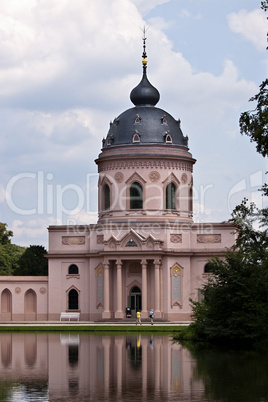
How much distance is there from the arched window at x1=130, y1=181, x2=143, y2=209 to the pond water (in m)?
30.4

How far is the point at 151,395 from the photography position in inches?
875

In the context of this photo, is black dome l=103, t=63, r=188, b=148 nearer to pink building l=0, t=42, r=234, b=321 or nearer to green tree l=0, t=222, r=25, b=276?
pink building l=0, t=42, r=234, b=321

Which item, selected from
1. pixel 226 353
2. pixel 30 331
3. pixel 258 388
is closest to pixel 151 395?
pixel 258 388

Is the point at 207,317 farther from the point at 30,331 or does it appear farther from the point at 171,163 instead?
the point at 171,163

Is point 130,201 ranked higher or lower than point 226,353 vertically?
higher

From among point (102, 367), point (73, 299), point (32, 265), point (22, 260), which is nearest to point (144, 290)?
point (73, 299)

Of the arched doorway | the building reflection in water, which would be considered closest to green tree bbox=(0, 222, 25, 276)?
the arched doorway

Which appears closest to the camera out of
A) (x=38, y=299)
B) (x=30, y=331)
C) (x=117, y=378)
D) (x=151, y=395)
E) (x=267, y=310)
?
(x=151, y=395)

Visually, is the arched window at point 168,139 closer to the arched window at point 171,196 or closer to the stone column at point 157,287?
the arched window at point 171,196

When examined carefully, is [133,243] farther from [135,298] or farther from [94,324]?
[94,324]

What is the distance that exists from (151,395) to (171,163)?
49069 millimetres

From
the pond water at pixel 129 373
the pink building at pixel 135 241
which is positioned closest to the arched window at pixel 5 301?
the pink building at pixel 135 241

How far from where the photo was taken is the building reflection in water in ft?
75.9

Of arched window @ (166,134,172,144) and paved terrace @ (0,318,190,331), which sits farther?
arched window @ (166,134,172,144)
